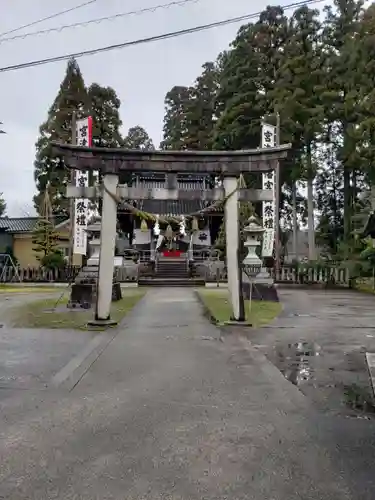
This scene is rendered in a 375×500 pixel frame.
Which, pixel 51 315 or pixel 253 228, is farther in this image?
pixel 253 228

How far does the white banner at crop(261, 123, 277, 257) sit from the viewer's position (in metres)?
25.8

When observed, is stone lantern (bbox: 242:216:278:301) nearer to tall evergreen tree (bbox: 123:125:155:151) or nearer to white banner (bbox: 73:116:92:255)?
white banner (bbox: 73:116:92:255)

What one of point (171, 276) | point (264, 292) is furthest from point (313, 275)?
point (264, 292)

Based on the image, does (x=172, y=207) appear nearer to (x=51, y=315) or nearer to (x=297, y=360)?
(x=51, y=315)

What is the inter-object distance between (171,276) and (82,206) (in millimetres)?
9348

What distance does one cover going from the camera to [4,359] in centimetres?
801

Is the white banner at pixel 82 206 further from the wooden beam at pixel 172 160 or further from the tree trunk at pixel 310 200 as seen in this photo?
the wooden beam at pixel 172 160

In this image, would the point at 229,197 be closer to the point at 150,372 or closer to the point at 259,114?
the point at 150,372

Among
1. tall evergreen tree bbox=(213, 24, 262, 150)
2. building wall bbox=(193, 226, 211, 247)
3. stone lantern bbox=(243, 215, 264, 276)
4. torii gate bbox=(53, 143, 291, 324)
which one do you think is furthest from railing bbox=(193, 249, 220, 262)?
torii gate bbox=(53, 143, 291, 324)

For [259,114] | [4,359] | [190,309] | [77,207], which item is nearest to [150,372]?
[4,359]

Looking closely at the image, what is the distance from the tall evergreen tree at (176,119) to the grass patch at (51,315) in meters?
34.9

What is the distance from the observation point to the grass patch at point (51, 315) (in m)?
11.8

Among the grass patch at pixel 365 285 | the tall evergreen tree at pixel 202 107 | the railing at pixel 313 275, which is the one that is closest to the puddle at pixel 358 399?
the grass patch at pixel 365 285

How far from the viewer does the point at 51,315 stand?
541 inches
